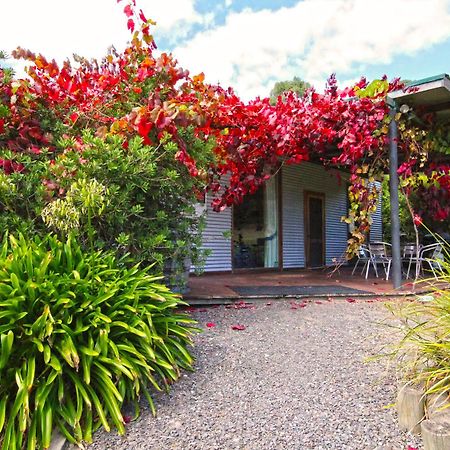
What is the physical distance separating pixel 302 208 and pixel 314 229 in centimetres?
75

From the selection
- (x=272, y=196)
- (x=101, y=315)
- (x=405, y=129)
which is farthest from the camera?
(x=272, y=196)

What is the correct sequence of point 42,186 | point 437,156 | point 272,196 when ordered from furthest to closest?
point 272,196 → point 437,156 → point 42,186

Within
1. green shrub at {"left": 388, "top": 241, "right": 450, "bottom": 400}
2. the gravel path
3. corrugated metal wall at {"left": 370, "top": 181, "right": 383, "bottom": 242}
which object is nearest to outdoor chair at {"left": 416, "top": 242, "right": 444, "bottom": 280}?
green shrub at {"left": 388, "top": 241, "right": 450, "bottom": 400}

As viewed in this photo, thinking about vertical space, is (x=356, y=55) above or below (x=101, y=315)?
above

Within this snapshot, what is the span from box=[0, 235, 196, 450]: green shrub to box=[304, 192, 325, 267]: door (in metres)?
7.31

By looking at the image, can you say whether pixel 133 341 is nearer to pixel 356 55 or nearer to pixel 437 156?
pixel 437 156

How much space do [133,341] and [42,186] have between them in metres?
1.52

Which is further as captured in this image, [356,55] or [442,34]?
[356,55]

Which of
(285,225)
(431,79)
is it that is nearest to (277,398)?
(431,79)

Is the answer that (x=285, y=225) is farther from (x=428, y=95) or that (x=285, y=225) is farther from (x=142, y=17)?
(x=142, y=17)

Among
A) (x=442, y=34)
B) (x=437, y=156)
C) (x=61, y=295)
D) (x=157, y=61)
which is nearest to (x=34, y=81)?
(x=157, y=61)

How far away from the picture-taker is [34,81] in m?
3.79

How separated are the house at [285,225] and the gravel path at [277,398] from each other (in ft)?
13.4

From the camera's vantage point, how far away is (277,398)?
2342 millimetres
